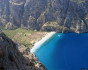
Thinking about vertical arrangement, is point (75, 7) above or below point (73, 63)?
above

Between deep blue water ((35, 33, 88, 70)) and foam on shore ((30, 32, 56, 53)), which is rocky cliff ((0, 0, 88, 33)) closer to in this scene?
foam on shore ((30, 32, 56, 53))

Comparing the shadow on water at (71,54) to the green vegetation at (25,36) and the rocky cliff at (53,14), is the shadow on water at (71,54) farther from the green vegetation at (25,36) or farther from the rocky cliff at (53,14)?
the rocky cliff at (53,14)

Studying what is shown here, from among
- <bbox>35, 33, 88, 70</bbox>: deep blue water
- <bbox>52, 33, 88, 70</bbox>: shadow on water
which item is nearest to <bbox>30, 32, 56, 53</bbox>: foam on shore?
<bbox>35, 33, 88, 70</bbox>: deep blue water

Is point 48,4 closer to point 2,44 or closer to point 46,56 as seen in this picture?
point 46,56

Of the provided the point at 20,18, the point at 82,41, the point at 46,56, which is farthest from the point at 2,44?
the point at 20,18

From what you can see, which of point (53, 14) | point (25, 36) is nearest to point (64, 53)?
point (25, 36)
